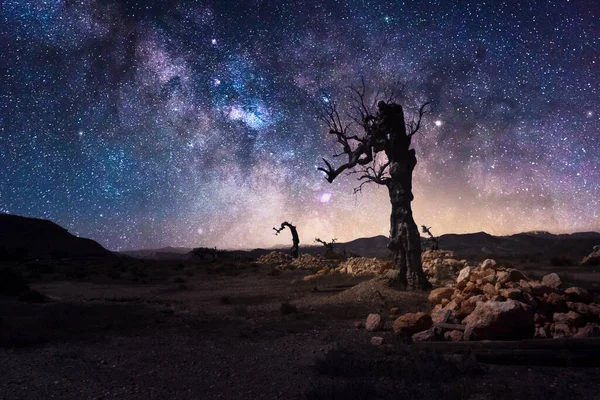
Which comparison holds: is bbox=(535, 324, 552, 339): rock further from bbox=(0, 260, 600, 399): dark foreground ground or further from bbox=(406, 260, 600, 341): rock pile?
bbox=(0, 260, 600, 399): dark foreground ground

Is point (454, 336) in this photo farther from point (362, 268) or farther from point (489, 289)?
point (362, 268)

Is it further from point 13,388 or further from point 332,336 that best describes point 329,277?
point 13,388

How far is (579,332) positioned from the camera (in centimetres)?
823

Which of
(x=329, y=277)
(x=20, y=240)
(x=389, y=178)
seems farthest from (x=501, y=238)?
(x=20, y=240)

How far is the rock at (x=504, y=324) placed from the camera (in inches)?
327

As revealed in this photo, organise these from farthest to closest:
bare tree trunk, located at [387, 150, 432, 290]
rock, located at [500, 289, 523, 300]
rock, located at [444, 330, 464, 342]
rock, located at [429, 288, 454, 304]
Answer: bare tree trunk, located at [387, 150, 432, 290] → rock, located at [429, 288, 454, 304] → rock, located at [500, 289, 523, 300] → rock, located at [444, 330, 464, 342]

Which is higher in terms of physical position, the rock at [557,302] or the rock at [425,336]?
the rock at [557,302]

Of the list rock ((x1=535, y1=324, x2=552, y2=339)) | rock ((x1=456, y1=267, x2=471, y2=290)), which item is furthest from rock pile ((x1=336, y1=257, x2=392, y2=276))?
rock ((x1=535, y1=324, x2=552, y2=339))

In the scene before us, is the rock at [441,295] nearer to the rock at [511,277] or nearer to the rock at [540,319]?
the rock at [511,277]

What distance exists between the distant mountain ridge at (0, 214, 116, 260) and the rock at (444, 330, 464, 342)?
2729 inches

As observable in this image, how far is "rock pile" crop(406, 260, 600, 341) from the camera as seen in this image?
833 centimetres

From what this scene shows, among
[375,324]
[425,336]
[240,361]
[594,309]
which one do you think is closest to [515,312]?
[425,336]

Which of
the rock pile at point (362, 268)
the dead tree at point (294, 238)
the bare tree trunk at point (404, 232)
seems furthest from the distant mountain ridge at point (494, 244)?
the bare tree trunk at point (404, 232)

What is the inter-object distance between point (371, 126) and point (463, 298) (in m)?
9.73
